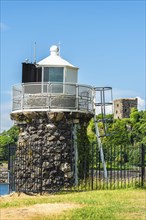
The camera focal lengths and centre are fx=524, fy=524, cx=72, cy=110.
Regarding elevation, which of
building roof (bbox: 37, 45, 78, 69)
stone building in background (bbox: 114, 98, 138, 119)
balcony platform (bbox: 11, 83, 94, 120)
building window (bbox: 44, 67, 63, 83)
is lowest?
balcony platform (bbox: 11, 83, 94, 120)

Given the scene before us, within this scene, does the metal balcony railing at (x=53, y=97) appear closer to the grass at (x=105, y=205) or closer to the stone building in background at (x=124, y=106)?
the grass at (x=105, y=205)

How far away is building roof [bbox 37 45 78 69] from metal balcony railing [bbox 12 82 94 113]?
0.87m

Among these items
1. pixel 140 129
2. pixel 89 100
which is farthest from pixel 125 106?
pixel 89 100

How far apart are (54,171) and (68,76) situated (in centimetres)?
374

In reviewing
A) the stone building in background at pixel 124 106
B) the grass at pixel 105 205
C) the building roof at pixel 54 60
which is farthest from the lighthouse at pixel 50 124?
the stone building in background at pixel 124 106

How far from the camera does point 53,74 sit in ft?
66.3

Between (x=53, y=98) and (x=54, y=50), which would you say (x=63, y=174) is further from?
(x=54, y=50)

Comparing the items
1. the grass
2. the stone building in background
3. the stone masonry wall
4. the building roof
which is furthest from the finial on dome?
the stone building in background

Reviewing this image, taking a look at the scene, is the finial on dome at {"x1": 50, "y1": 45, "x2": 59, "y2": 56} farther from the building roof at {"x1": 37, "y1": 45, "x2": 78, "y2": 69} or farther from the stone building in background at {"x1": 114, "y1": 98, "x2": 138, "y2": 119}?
the stone building in background at {"x1": 114, "y1": 98, "x2": 138, "y2": 119}

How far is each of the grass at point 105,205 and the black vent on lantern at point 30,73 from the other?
6149mm

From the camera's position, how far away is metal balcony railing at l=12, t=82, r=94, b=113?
19.6 m

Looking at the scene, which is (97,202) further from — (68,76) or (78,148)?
(68,76)

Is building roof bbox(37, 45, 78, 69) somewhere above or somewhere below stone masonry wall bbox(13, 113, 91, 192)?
above

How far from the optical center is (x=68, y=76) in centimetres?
2030
